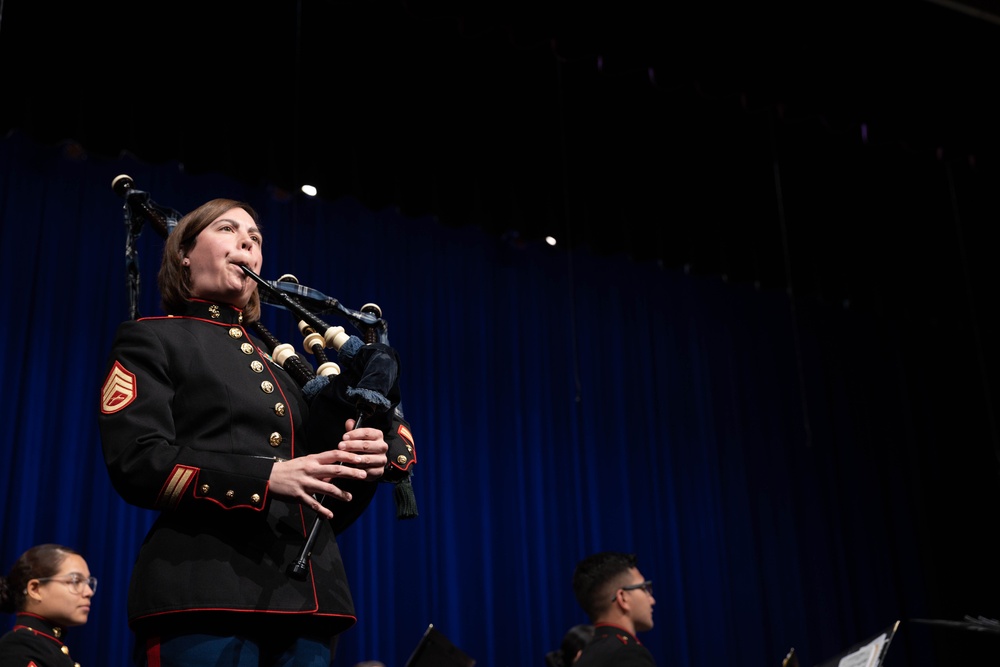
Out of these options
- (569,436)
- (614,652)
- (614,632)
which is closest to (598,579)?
(614,632)

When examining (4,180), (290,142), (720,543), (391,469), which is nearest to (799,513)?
(720,543)

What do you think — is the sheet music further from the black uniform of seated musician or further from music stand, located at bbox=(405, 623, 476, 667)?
music stand, located at bbox=(405, 623, 476, 667)

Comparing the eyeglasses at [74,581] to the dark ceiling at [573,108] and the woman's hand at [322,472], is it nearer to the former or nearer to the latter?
the woman's hand at [322,472]

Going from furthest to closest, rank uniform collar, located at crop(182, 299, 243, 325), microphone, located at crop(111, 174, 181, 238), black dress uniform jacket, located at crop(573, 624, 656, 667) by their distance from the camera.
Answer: black dress uniform jacket, located at crop(573, 624, 656, 667)
microphone, located at crop(111, 174, 181, 238)
uniform collar, located at crop(182, 299, 243, 325)

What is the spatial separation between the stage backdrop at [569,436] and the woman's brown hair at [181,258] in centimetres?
301

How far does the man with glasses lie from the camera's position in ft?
11.6

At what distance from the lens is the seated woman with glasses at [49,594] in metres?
2.96

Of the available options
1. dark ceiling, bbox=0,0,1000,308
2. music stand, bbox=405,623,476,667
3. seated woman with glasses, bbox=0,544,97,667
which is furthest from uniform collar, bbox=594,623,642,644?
dark ceiling, bbox=0,0,1000,308

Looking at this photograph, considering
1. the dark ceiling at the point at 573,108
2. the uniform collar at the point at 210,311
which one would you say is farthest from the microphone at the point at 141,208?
the dark ceiling at the point at 573,108

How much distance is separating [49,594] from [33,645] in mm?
237

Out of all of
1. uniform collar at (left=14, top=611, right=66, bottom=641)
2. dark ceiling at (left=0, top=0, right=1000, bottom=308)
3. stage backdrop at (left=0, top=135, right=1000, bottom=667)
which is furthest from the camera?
stage backdrop at (left=0, top=135, right=1000, bottom=667)

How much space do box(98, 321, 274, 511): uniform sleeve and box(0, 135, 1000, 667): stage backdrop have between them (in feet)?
10.5

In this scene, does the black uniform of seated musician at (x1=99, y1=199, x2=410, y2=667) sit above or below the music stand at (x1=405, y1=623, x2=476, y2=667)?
above

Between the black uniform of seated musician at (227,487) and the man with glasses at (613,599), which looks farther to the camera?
the man with glasses at (613,599)
